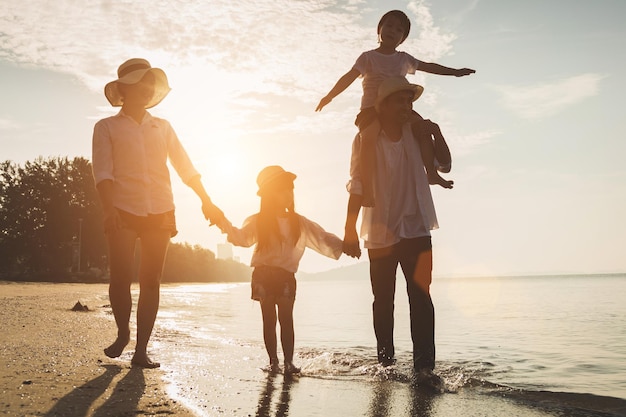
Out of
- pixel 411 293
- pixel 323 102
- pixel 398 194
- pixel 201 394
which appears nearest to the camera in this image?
pixel 201 394

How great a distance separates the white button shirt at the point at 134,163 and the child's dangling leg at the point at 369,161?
5.67ft

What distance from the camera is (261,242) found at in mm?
5273

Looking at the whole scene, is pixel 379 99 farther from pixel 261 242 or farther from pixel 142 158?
pixel 142 158

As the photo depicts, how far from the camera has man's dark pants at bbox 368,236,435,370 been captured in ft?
14.5

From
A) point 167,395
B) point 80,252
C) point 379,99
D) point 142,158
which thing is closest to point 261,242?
point 142,158

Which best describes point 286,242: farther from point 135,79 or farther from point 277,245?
point 135,79

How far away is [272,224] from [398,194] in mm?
1266

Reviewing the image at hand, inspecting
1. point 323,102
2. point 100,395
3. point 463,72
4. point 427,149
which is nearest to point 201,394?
point 100,395

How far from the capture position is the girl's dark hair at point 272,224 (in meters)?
5.29

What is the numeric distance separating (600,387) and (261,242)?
3.95m

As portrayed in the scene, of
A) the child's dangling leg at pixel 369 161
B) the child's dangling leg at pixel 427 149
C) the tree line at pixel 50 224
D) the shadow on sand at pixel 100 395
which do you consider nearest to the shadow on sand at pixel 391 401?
the shadow on sand at pixel 100 395

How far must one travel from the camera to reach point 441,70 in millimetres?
5281

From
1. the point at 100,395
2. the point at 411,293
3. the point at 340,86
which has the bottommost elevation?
the point at 100,395

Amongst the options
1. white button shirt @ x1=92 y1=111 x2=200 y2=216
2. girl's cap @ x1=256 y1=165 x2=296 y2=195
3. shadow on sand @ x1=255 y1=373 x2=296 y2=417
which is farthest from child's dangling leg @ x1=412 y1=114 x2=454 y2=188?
white button shirt @ x1=92 y1=111 x2=200 y2=216
